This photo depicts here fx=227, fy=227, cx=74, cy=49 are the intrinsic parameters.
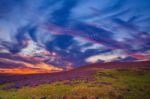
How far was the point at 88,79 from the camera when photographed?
6719 centimetres

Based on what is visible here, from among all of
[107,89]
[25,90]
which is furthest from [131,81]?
[25,90]

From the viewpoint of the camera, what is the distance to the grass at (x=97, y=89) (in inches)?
2103

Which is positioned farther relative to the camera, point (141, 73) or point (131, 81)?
point (141, 73)

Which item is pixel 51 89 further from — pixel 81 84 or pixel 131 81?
pixel 131 81

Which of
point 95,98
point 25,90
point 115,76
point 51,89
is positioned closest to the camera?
point 95,98

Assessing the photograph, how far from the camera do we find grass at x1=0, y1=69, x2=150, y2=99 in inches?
2103

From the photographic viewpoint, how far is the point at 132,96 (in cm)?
5316

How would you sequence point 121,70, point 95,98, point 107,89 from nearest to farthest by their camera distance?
point 95,98 → point 107,89 → point 121,70

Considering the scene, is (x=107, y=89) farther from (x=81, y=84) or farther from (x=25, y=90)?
(x=25, y=90)

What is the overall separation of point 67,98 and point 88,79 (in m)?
16.0

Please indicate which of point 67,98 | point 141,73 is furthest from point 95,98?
point 141,73

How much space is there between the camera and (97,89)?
56.2 metres

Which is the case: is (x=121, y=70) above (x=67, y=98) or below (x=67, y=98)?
above

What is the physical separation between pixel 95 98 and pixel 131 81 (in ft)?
58.1
